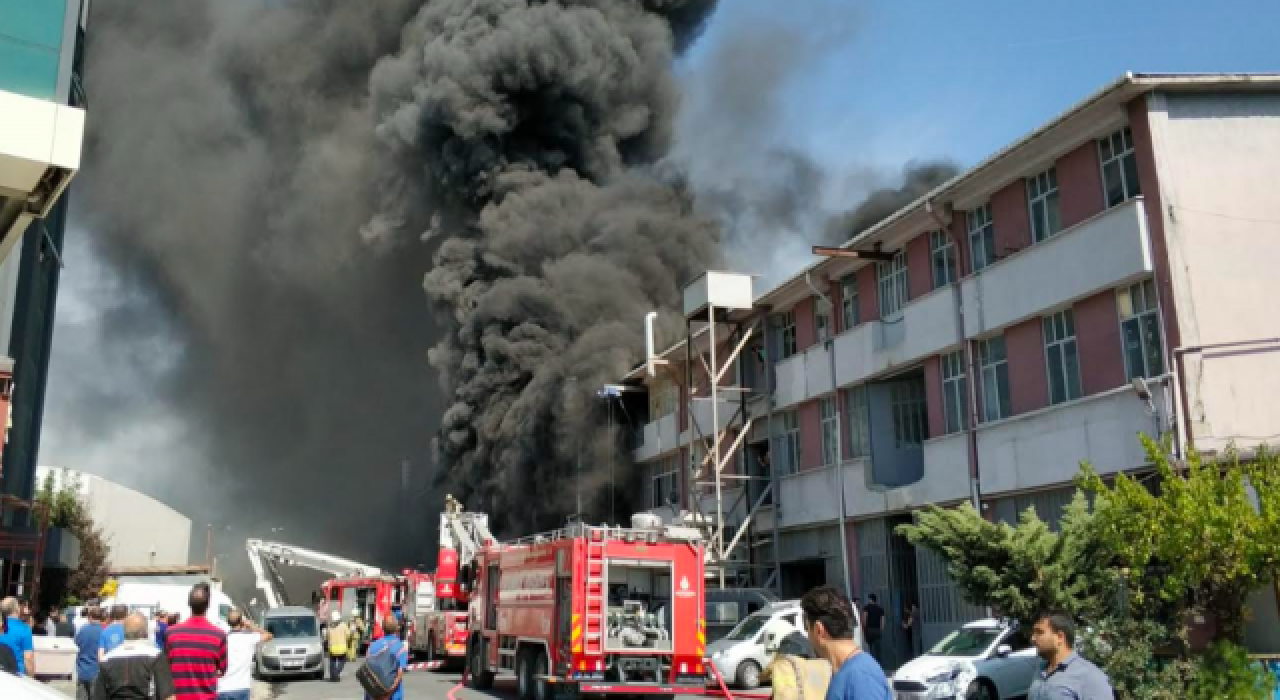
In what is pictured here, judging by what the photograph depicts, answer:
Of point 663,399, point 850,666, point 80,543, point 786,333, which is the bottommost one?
point 850,666

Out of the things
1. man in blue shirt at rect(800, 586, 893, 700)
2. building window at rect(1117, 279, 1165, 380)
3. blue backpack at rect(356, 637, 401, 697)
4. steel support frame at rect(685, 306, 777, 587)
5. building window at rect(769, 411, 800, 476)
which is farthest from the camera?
steel support frame at rect(685, 306, 777, 587)

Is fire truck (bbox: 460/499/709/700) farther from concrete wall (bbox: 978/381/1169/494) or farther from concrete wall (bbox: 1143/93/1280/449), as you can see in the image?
concrete wall (bbox: 1143/93/1280/449)

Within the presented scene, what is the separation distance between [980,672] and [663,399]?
20226 millimetres

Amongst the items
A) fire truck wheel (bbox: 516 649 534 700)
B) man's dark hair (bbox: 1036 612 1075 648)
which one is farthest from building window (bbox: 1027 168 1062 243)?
man's dark hair (bbox: 1036 612 1075 648)

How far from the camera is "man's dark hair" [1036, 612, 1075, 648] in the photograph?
4.61 m

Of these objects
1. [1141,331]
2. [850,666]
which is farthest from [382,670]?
[1141,331]

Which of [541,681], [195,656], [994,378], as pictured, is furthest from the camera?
[994,378]

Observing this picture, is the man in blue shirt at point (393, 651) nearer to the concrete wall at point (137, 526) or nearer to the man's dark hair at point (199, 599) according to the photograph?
the man's dark hair at point (199, 599)

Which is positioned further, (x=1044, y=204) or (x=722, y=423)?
(x=722, y=423)

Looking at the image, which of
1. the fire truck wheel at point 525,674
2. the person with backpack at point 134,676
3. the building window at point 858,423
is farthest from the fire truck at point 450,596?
the person with backpack at point 134,676

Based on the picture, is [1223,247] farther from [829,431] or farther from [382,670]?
[382,670]

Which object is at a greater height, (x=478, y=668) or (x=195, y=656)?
(x=195, y=656)

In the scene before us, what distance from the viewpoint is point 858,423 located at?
22500 mm

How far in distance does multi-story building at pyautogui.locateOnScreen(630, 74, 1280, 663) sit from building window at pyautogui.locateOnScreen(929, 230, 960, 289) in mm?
44
